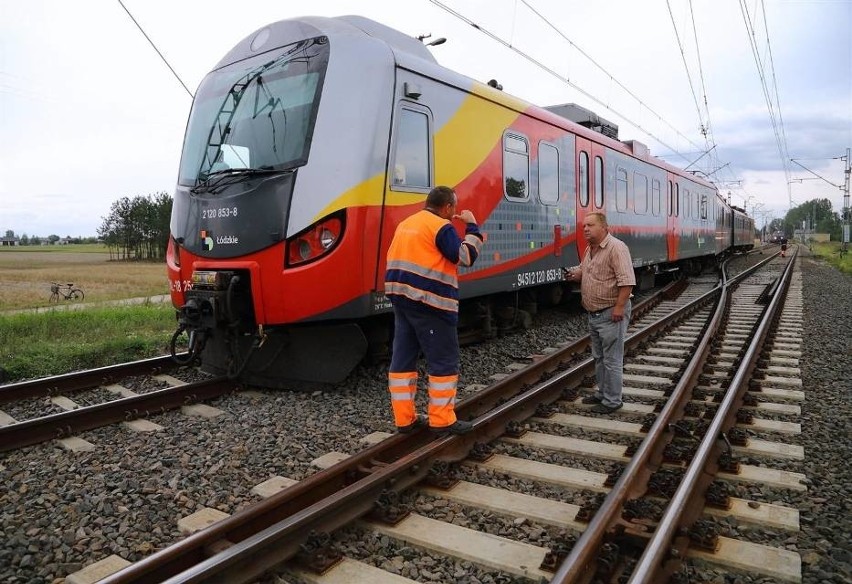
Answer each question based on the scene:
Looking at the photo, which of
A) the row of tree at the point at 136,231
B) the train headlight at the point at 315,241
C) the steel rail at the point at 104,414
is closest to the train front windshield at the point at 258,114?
the train headlight at the point at 315,241

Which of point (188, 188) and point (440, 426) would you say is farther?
point (188, 188)

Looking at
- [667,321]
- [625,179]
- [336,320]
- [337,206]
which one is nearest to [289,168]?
[337,206]

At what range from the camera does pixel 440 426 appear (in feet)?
14.0

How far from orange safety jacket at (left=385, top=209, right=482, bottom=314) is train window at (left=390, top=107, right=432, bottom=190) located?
138 centimetres

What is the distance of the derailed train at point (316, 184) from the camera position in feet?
17.0

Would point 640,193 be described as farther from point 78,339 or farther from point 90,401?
→ point 90,401

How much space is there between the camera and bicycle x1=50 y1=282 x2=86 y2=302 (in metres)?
15.7

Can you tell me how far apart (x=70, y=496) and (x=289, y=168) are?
113 inches

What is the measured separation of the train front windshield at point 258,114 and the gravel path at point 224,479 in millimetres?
2130

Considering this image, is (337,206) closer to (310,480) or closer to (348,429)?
(348,429)

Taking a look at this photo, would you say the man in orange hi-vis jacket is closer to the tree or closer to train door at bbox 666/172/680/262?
train door at bbox 666/172/680/262

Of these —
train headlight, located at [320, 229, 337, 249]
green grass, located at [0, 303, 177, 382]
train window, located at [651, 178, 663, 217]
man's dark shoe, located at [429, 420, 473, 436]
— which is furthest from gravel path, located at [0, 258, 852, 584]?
train window, located at [651, 178, 663, 217]

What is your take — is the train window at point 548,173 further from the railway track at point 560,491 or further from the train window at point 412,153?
the railway track at point 560,491

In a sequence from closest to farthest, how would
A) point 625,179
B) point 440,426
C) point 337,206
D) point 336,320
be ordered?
1. point 440,426
2. point 337,206
3. point 336,320
4. point 625,179
